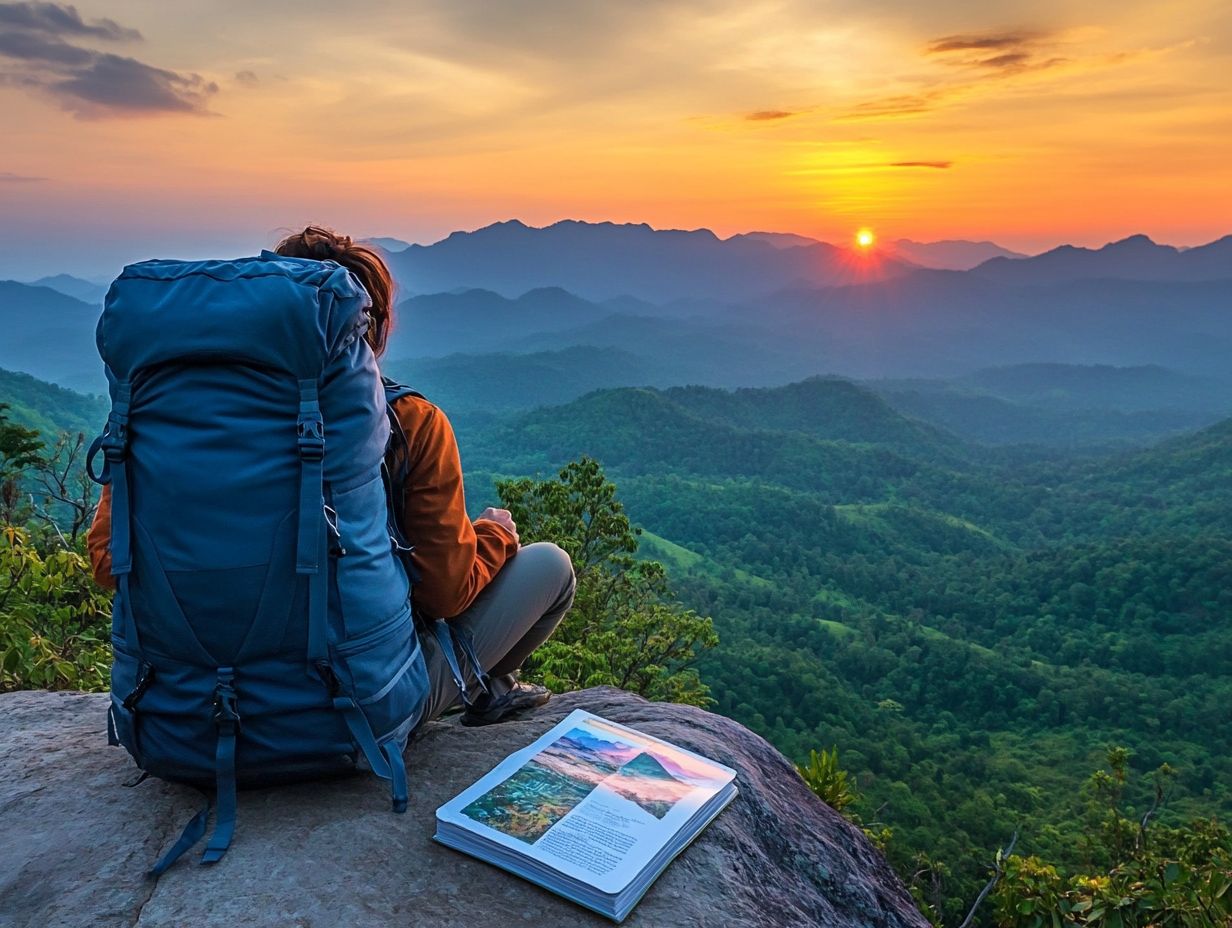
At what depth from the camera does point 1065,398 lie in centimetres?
15638

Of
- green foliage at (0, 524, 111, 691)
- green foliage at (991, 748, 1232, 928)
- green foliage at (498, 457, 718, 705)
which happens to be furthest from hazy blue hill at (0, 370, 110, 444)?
green foliage at (991, 748, 1232, 928)

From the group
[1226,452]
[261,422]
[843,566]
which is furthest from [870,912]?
[1226,452]

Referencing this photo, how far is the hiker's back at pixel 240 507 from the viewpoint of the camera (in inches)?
72.4

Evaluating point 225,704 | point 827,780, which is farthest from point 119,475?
point 827,780

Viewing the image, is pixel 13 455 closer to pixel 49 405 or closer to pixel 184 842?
→ pixel 184 842

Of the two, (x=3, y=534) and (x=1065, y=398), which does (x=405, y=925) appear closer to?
(x=3, y=534)

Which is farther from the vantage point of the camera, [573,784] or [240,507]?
[573,784]

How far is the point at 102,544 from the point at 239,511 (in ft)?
1.53

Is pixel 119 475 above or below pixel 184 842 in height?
above

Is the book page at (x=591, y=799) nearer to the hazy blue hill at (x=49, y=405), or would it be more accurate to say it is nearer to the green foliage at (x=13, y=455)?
the green foliage at (x=13, y=455)

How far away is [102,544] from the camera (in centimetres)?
204

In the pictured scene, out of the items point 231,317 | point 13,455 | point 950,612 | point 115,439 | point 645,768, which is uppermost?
point 231,317

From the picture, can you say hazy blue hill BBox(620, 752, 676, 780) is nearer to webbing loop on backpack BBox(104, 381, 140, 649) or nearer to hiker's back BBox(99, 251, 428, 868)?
hiker's back BBox(99, 251, 428, 868)

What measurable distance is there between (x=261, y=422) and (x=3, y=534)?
3.80 m
